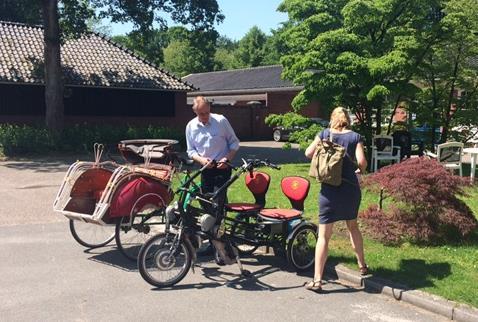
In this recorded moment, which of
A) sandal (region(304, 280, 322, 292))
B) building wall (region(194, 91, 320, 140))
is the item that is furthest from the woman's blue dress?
building wall (region(194, 91, 320, 140))

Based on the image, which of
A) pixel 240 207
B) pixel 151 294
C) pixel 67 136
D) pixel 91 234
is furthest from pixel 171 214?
pixel 67 136

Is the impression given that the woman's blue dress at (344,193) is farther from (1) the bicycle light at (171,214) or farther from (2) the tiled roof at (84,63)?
Answer: (2) the tiled roof at (84,63)

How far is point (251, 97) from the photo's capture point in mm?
37531

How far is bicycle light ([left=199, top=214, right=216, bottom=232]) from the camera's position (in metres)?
6.06

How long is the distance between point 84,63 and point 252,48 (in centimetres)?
5347

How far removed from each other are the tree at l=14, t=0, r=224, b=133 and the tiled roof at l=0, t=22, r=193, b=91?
1.94m

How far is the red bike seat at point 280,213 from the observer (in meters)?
6.49

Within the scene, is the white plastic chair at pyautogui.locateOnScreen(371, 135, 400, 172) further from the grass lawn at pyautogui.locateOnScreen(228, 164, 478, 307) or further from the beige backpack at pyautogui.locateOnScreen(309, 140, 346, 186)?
the beige backpack at pyautogui.locateOnScreen(309, 140, 346, 186)

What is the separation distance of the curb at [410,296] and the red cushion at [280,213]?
0.72 meters

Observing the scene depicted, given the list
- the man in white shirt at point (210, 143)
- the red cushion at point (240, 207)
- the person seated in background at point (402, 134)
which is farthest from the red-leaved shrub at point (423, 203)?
the person seated in background at point (402, 134)

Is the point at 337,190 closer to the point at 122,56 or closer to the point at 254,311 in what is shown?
the point at 254,311

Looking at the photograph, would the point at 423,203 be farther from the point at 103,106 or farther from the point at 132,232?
the point at 103,106

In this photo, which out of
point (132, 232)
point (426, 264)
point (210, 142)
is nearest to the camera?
point (426, 264)

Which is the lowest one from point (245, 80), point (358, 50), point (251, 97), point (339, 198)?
point (339, 198)
